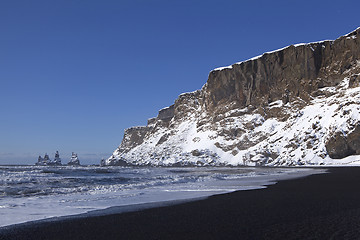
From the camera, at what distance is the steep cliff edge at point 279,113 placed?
3533 inches

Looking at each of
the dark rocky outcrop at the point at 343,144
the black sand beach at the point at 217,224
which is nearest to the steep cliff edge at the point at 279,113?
the dark rocky outcrop at the point at 343,144

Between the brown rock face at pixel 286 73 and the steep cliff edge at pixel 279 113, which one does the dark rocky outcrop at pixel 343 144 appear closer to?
the steep cliff edge at pixel 279 113

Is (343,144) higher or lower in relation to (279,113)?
lower

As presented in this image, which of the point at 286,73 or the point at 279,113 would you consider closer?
the point at 279,113

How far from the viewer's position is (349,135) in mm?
82375

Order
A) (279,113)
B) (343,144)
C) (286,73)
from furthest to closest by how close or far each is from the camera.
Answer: (286,73) < (279,113) < (343,144)

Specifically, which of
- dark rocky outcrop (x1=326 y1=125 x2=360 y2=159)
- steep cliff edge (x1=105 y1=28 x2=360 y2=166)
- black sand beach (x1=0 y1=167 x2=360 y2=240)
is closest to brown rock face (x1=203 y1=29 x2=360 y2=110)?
steep cliff edge (x1=105 y1=28 x2=360 y2=166)

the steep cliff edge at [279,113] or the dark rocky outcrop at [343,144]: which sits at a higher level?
the steep cliff edge at [279,113]

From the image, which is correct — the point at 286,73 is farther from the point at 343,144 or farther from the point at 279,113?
the point at 343,144

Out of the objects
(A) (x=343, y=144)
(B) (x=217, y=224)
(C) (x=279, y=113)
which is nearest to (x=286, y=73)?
(C) (x=279, y=113)

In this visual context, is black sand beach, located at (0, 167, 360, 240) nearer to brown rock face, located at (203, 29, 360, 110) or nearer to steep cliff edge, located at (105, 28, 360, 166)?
steep cliff edge, located at (105, 28, 360, 166)

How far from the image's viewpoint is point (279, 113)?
124938 mm

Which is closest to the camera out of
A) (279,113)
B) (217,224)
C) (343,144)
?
(217,224)

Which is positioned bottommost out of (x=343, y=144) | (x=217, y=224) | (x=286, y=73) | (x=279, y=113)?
(x=217, y=224)
